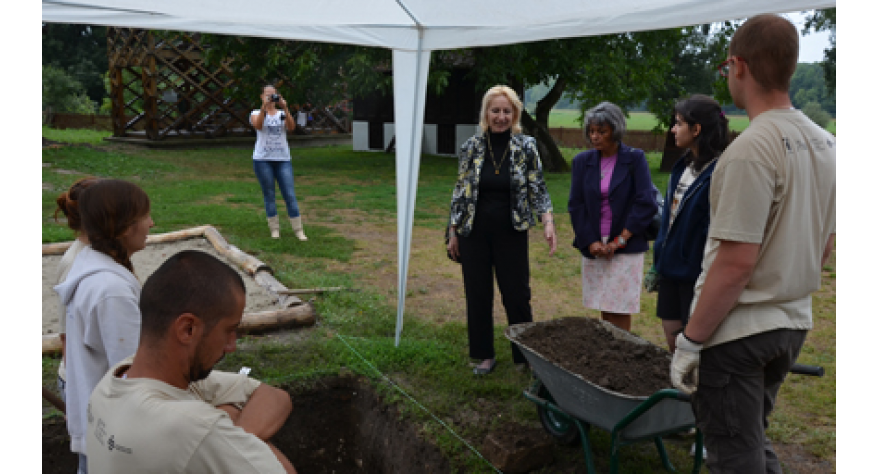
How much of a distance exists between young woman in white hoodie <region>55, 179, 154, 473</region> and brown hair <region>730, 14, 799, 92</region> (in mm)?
2071

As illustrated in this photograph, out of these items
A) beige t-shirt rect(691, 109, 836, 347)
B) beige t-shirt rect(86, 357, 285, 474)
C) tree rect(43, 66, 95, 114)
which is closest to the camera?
beige t-shirt rect(86, 357, 285, 474)

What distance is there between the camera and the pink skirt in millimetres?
4176

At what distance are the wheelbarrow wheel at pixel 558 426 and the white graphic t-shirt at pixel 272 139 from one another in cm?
502

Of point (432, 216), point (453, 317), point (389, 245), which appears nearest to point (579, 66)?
point (432, 216)

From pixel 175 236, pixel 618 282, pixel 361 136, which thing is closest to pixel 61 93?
pixel 361 136

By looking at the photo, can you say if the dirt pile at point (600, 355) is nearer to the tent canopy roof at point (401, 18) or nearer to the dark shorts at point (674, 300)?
the dark shorts at point (674, 300)

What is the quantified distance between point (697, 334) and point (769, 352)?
0.24m

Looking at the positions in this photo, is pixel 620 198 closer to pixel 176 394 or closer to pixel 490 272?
pixel 490 272

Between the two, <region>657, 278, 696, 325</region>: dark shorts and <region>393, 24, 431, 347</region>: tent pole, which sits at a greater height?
<region>393, 24, 431, 347</region>: tent pole

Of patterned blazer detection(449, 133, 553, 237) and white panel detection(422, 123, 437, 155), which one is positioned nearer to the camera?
patterned blazer detection(449, 133, 553, 237)

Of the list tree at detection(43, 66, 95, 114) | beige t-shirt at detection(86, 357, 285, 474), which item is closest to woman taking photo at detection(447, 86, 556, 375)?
beige t-shirt at detection(86, 357, 285, 474)

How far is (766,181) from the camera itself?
2.03 m

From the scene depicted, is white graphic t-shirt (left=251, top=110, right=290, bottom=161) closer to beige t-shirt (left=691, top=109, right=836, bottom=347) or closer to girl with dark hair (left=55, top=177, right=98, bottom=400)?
girl with dark hair (left=55, top=177, right=98, bottom=400)

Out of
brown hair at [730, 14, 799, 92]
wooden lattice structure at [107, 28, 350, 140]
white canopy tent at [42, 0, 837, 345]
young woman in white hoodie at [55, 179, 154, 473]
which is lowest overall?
young woman in white hoodie at [55, 179, 154, 473]
